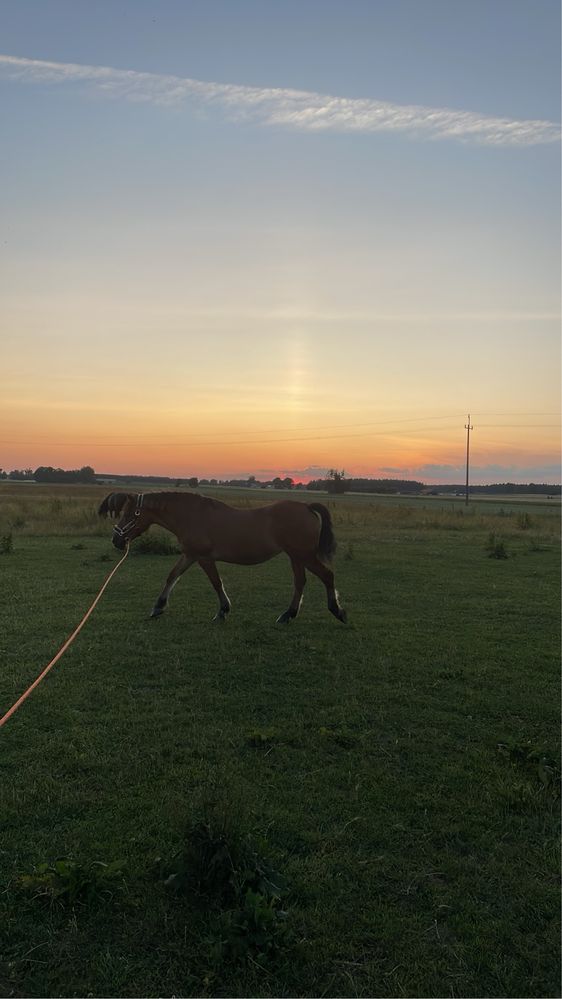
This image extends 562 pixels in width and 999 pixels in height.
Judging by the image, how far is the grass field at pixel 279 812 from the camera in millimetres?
2459

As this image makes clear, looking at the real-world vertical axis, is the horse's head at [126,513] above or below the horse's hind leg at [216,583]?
above

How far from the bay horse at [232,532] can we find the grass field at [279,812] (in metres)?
0.84

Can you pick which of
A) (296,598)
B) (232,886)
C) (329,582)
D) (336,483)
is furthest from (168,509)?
(336,483)

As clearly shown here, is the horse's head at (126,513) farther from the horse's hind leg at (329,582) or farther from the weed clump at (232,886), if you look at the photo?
the weed clump at (232,886)

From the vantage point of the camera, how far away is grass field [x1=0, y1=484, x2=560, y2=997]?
8.07 feet

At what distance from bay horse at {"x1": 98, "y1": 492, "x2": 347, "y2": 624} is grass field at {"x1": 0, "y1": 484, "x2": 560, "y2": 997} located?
2.77ft

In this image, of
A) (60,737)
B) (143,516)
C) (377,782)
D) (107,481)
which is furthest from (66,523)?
(107,481)

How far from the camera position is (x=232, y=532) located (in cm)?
862

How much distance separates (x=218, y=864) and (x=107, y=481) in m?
133

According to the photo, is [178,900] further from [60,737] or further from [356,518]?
[356,518]

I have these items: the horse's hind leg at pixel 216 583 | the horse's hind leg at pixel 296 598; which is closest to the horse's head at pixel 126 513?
the horse's hind leg at pixel 216 583

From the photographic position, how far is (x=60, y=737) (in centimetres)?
466

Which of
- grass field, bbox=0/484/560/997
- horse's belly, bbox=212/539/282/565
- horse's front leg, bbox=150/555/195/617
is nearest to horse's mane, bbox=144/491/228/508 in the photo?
horse's belly, bbox=212/539/282/565

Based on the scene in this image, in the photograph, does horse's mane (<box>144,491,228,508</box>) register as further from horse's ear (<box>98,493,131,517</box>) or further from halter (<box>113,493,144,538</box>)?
horse's ear (<box>98,493,131,517</box>)
